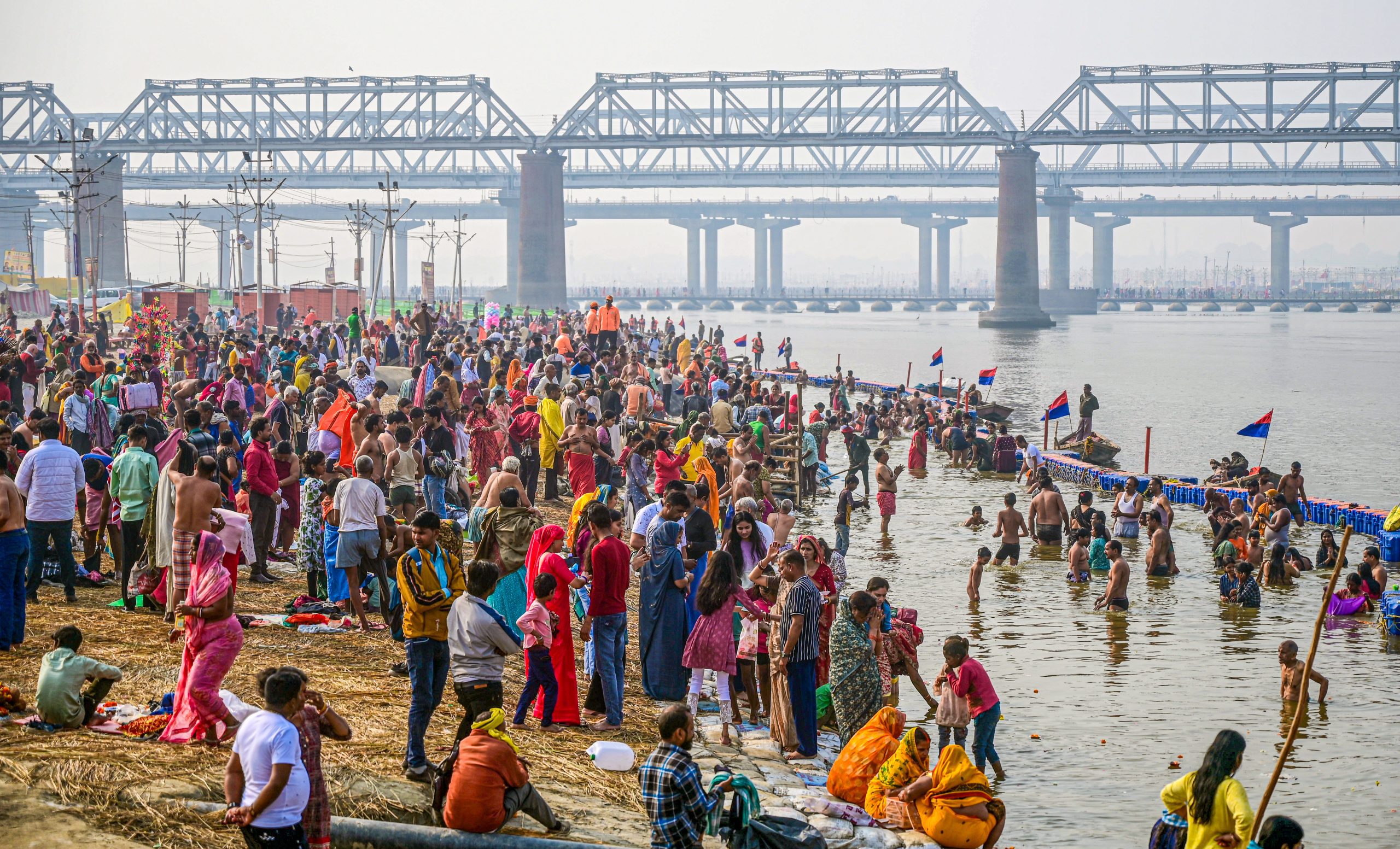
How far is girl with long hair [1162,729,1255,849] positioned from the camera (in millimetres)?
6848

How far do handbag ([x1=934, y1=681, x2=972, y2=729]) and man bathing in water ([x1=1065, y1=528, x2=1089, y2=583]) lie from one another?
1035cm

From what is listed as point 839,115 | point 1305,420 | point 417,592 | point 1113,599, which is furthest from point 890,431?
point 839,115

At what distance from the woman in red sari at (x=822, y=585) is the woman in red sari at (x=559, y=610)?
6.04 ft

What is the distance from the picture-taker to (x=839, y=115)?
5522 inches

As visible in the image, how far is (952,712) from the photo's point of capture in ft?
36.2

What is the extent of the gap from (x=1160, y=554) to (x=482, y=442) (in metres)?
10.6

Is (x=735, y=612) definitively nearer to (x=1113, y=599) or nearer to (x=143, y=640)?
(x=143, y=640)

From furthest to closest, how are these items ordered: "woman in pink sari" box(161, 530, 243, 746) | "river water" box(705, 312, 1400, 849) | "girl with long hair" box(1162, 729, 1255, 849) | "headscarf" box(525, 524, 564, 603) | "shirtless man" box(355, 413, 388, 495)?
"shirtless man" box(355, 413, 388, 495), "river water" box(705, 312, 1400, 849), "headscarf" box(525, 524, 564, 603), "woman in pink sari" box(161, 530, 243, 746), "girl with long hair" box(1162, 729, 1255, 849)

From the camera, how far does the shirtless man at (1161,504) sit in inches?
892

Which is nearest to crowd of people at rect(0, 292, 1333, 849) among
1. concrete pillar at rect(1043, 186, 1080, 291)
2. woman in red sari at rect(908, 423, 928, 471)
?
woman in red sari at rect(908, 423, 928, 471)

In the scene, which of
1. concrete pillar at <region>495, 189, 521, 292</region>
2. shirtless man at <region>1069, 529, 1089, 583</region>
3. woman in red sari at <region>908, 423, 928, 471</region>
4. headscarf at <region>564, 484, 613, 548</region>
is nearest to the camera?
headscarf at <region>564, 484, 613, 548</region>

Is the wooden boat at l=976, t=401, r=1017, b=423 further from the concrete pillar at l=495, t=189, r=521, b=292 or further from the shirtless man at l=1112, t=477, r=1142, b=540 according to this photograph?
the concrete pillar at l=495, t=189, r=521, b=292

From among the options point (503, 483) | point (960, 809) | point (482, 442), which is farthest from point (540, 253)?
point (960, 809)

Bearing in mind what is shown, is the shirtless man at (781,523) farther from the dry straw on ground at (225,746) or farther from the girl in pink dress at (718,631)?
the girl in pink dress at (718,631)
